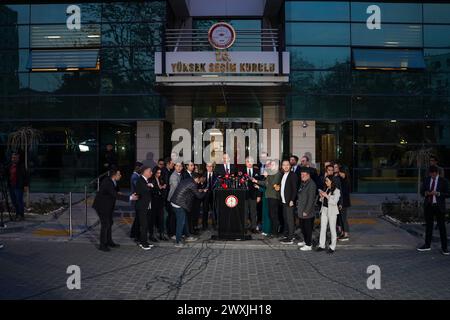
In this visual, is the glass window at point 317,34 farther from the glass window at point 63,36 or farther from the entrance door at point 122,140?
the glass window at point 63,36

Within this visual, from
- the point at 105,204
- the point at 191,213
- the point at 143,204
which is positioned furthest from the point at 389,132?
the point at 105,204

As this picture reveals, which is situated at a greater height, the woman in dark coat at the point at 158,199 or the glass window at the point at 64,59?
the glass window at the point at 64,59

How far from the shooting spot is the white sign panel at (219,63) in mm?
15031

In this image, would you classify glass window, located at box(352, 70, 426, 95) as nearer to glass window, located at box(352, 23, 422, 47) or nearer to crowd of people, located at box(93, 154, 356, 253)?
glass window, located at box(352, 23, 422, 47)

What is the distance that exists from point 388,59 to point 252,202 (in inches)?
447

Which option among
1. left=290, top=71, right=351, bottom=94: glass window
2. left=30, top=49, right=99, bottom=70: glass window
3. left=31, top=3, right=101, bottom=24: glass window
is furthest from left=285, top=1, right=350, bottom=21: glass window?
left=30, top=49, right=99, bottom=70: glass window

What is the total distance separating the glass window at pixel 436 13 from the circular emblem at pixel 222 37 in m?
9.35

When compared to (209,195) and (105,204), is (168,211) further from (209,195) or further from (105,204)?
(105,204)

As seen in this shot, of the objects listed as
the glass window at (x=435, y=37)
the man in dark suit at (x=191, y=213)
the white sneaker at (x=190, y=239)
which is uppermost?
the glass window at (x=435, y=37)

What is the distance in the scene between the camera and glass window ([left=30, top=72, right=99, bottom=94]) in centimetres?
1869

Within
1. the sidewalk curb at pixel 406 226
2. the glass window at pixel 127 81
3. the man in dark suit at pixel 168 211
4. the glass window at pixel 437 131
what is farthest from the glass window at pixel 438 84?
the man in dark suit at pixel 168 211

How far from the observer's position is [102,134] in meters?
18.9

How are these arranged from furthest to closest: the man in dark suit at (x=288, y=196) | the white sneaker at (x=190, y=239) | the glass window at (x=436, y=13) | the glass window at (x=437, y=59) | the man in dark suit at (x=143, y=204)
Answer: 1. the glass window at (x=436, y=13)
2. the glass window at (x=437, y=59)
3. the white sneaker at (x=190, y=239)
4. the man in dark suit at (x=288, y=196)
5. the man in dark suit at (x=143, y=204)

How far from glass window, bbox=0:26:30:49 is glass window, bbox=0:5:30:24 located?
281 millimetres
